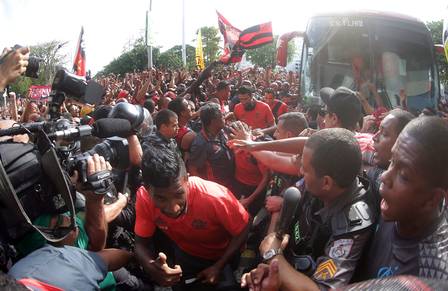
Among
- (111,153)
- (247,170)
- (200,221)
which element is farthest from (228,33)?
(111,153)

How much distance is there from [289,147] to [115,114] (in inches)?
44.3

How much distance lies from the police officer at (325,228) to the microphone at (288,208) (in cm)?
4

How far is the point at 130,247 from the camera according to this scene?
9.26 ft

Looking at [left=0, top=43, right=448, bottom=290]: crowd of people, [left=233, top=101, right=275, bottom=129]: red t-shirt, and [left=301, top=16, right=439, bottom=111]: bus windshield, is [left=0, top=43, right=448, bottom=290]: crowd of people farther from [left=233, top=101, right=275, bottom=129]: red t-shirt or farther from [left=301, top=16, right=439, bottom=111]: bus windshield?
[left=301, top=16, right=439, bottom=111]: bus windshield

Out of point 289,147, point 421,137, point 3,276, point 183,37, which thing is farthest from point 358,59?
point 183,37

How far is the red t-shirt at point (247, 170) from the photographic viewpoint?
391cm

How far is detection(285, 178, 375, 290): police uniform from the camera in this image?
1553 mm

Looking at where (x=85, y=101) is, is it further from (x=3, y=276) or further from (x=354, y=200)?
(x=354, y=200)

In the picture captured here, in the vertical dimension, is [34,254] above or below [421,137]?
below

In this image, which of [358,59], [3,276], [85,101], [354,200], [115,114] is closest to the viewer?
[3,276]

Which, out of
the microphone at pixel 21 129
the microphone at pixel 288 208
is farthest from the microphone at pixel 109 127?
the microphone at pixel 288 208

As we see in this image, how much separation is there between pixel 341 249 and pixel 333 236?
0.22ft

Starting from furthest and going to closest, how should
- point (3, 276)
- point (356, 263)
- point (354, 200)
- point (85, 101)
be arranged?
point (85, 101) < point (354, 200) < point (356, 263) < point (3, 276)

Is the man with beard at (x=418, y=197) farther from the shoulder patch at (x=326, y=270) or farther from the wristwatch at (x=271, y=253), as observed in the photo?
the wristwatch at (x=271, y=253)
